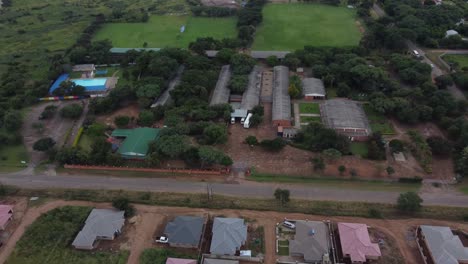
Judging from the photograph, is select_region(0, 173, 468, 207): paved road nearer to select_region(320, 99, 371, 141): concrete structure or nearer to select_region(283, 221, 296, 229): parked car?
select_region(283, 221, 296, 229): parked car

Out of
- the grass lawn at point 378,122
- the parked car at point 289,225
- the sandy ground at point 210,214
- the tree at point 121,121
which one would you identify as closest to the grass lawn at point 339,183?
the sandy ground at point 210,214

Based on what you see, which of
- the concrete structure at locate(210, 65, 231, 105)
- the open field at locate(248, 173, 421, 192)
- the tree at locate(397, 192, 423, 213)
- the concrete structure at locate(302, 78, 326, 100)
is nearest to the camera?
the tree at locate(397, 192, 423, 213)

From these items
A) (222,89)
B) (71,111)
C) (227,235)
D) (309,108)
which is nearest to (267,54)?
(222,89)

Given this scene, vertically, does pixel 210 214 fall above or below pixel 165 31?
below

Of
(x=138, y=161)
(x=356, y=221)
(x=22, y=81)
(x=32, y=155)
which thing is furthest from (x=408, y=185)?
(x=22, y=81)

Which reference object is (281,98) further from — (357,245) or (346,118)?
(357,245)

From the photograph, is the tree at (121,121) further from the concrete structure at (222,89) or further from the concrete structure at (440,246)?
the concrete structure at (440,246)

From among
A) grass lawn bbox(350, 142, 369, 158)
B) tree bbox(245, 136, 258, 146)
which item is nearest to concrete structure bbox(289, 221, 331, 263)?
tree bbox(245, 136, 258, 146)
